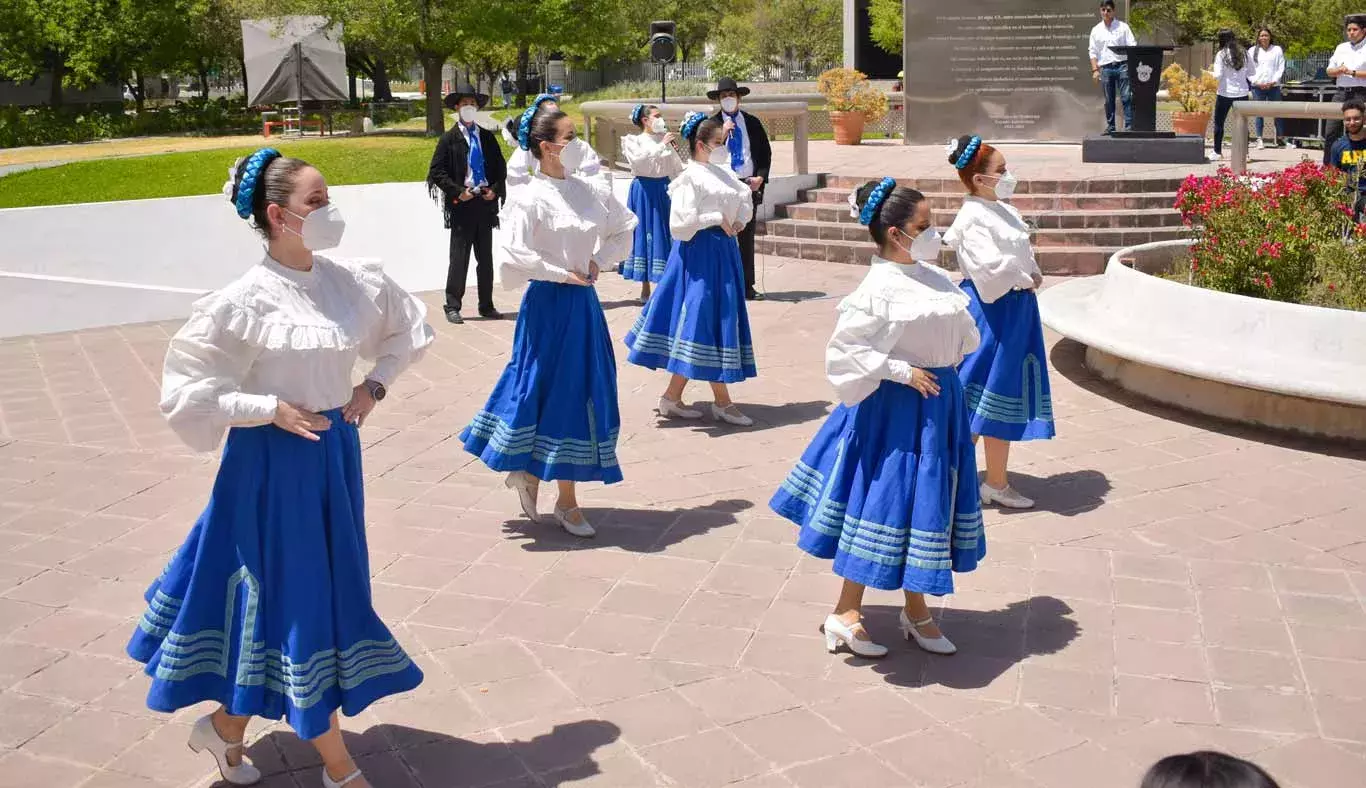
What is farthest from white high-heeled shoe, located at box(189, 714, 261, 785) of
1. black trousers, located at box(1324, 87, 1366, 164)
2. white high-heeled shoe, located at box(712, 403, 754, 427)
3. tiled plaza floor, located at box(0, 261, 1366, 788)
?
black trousers, located at box(1324, 87, 1366, 164)

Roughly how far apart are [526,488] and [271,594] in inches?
105

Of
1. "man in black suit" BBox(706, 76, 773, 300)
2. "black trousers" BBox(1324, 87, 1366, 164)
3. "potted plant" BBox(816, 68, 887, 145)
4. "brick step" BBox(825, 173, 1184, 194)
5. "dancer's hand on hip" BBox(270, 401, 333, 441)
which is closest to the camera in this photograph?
"dancer's hand on hip" BBox(270, 401, 333, 441)

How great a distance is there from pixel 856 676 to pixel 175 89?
6378 cm

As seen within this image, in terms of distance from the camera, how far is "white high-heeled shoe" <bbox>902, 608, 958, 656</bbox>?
5.35m

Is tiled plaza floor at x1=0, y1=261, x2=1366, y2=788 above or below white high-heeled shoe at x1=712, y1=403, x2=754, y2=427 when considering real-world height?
below

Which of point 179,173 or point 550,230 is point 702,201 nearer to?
point 550,230

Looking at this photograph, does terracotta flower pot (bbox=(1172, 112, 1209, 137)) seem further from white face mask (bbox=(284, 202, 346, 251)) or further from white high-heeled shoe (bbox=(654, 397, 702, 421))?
white face mask (bbox=(284, 202, 346, 251))

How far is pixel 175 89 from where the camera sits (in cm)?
6309

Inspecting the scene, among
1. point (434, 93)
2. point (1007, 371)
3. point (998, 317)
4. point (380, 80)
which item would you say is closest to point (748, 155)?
point (998, 317)

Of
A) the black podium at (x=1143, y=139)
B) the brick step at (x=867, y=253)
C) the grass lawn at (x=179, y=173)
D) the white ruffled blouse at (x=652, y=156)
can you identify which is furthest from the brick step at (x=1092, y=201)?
the grass lawn at (x=179, y=173)

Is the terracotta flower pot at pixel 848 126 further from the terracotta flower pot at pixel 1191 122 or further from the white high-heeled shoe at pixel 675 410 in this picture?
the white high-heeled shoe at pixel 675 410

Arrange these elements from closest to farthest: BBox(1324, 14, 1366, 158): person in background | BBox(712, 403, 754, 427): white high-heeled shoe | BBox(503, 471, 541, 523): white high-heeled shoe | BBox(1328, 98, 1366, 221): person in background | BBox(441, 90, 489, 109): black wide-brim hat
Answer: BBox(503, 471, 541, 523): white high-heeled shoe → BBox(712, 403, 754, 427): white high-heeled shoe → BBox(1328, 98, 1366, 221): person in background → BBox(441, 90, 489, 109): black wide-brim hat → BBox(1324, 14, 1366, 158): person in background

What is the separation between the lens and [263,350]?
406cm

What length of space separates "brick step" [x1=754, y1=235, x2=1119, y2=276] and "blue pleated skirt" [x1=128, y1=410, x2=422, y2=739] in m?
8.88
